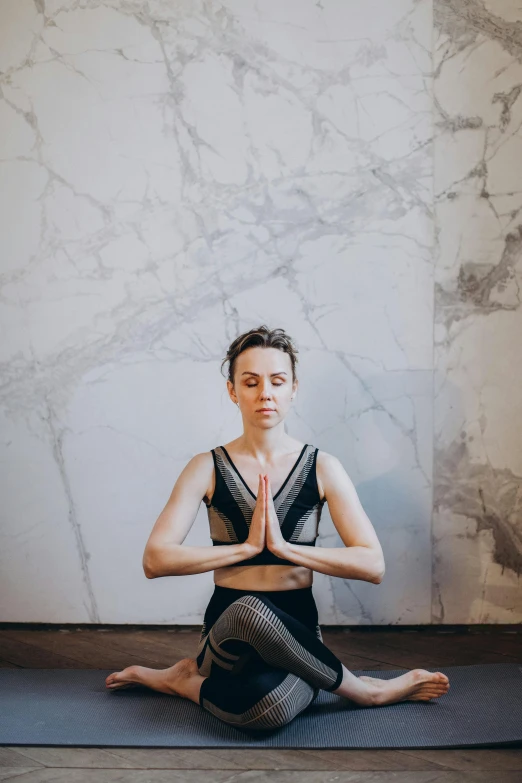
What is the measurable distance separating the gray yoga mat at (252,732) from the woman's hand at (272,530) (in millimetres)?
412

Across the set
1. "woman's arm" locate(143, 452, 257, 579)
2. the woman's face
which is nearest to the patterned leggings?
"woman's arm" locate(143, 452, 257, 579)

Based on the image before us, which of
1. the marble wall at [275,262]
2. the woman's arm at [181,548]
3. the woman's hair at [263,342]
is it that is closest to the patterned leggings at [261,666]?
the woman's arm at [181,548]

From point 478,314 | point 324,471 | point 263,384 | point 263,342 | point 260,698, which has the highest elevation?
point 478,314

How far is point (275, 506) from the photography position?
2.16m

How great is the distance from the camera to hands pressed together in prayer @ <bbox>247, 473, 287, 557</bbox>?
2.03 meters

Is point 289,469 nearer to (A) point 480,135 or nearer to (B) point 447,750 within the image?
(B) point 447,750

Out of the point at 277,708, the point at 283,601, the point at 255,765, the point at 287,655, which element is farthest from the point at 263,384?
the point at 255,765

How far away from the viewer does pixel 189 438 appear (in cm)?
281

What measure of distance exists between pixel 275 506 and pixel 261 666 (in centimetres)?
40

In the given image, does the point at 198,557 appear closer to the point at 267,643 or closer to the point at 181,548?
the point at 181,548

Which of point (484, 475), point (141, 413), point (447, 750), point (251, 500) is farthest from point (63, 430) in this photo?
point (447, 750)

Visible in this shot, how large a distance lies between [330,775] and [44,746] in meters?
0.65

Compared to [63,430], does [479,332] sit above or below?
above

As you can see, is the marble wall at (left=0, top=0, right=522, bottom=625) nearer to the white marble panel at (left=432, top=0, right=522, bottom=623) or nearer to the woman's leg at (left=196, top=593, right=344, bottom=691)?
the white marble panel at (left=432, top=0, right=522, bottom=623)
